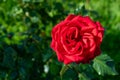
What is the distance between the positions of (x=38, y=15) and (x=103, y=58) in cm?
140

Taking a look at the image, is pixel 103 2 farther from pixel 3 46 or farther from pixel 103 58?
pixel 103 58

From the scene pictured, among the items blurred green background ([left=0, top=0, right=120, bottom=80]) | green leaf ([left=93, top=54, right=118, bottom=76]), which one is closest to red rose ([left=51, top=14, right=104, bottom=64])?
green leaf ([left=93, top=54, right=118, bottom=76])

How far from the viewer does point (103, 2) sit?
15.6ft

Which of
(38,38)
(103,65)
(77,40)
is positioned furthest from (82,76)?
(38,38)

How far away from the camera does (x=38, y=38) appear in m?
2.96

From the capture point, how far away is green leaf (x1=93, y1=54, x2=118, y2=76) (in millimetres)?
2137

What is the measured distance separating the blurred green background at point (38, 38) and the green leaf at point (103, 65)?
152mm

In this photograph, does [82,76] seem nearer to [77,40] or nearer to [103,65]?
[103,65]

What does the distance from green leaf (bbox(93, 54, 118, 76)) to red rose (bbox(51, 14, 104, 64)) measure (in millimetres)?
171

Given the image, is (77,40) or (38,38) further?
(38,38)

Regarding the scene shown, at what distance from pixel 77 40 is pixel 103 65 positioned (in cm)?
26

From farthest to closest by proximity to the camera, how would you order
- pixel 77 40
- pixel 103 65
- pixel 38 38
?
pixel 38 38
pixel 103 65
pixel 77 40

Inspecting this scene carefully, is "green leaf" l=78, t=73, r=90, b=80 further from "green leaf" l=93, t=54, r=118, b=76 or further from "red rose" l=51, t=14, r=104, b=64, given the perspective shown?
"red rose" l=51, t=14, r=104, b=64

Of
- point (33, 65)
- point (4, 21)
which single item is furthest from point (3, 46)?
point (4, 21)
